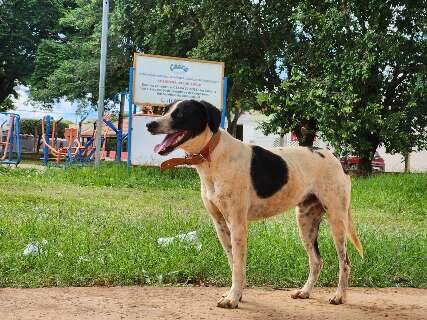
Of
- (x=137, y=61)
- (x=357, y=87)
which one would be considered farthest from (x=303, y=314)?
(x=357, y=87)

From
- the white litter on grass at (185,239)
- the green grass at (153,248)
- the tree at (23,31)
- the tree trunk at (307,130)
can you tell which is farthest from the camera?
the tree at (23,31)

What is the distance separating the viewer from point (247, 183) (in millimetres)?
4398

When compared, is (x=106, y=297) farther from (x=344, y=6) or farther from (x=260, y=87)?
(x=260, y=87)

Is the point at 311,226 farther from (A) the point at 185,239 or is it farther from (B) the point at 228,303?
(A) the point at 185,239

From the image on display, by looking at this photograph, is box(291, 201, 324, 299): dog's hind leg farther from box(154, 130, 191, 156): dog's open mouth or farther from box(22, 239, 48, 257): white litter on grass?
box(22, 239, 48, 257): white litter on grass

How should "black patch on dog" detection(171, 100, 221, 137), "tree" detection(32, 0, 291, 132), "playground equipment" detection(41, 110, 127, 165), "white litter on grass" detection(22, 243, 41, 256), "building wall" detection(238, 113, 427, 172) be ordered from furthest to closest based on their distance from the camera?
"building wall" detection(238, 113, 427, 172)
"tree" detection(32, 0, 291, 132)
"playground equipment" detection(41, 110, 127, 165)
"white litter on grass" detection(22, 243, 41, 256)
"black patch on dog" detection(171, 100, 221, 137)

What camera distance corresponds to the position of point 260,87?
2381 cm

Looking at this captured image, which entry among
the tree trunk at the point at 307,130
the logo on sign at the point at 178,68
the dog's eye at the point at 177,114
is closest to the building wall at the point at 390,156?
the tree trunk at the point at 307,130

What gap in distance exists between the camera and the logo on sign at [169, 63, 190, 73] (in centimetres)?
1593

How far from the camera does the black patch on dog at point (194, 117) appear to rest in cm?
423

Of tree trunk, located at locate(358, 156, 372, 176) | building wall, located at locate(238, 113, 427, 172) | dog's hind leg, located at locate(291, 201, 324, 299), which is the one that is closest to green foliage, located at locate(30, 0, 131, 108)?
building wall, located at locate(238, 113, 427, 172)

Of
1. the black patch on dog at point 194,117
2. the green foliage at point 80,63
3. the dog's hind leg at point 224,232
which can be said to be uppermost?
the green foliage at point 80,63

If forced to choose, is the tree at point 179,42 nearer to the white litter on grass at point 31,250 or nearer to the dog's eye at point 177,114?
the white litter on grass at point 31,250

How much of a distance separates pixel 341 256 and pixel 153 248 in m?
1.90
